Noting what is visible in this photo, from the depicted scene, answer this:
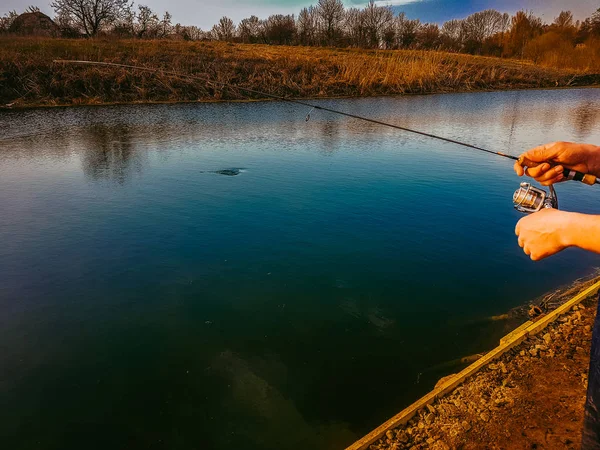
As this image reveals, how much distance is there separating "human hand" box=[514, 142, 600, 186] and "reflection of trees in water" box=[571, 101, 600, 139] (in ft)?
36.4

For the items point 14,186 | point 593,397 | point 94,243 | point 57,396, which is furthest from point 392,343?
point 14,186

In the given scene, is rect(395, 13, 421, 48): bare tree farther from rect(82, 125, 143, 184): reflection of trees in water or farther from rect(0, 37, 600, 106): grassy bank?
rect(82, 125, 143, 184): reflection of trees in water

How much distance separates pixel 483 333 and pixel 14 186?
27.2ft

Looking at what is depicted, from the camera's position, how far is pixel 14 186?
24.5 ft

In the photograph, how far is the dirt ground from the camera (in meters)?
2.21

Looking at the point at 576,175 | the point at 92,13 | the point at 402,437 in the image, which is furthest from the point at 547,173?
the point at 92,13

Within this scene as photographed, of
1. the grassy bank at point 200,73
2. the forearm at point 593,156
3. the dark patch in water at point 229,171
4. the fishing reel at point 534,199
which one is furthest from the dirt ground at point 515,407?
the grassy bank at point 200,73

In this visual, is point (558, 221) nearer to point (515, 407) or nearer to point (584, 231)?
point (584, 231)

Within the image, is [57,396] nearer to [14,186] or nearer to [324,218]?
[324,218]

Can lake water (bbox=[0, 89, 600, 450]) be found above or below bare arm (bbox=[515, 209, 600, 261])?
below

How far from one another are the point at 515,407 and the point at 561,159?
152 cm

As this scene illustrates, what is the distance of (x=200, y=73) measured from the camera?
21750 millimetres

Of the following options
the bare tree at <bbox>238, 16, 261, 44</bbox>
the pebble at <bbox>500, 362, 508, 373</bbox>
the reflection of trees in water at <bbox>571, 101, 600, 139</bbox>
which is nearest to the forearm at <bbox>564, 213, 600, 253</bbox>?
the pebble at <bbox>500, 362, 508, 373</bbox>

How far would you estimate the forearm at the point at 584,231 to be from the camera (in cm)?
129
